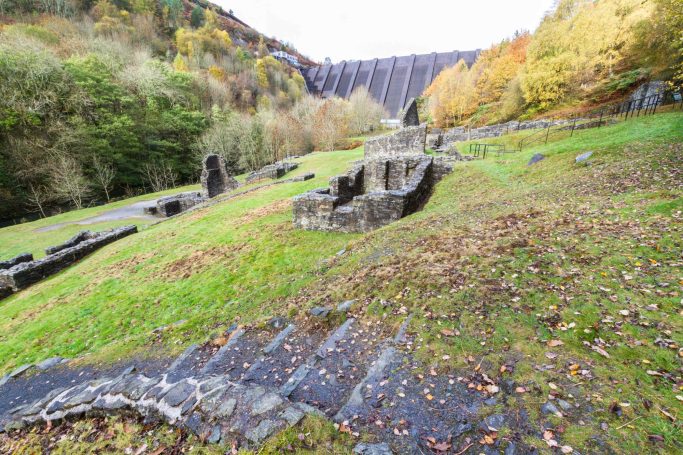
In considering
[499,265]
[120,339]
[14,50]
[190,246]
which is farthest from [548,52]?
[14,50]

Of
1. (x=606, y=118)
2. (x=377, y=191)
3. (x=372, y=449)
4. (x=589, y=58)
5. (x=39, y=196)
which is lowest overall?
(x=39, y=196)

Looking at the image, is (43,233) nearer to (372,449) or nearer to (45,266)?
(45,266)

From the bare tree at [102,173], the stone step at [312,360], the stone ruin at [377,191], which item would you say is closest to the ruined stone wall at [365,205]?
the stone ruin at [377,191]

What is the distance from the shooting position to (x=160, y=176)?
3900 centimetres

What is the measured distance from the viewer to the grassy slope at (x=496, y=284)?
3.19 meters

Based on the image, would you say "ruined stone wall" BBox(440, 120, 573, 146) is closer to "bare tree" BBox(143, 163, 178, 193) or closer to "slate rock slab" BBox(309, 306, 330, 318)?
"slate rock slab" BBox(309, 306, 330, 318)

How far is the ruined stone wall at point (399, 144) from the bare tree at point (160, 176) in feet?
109

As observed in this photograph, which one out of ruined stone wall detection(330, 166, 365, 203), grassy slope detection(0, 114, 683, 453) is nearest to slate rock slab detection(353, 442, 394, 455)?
grassy slope detection(0, 114, 683, 453)

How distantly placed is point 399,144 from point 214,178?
62.0ft

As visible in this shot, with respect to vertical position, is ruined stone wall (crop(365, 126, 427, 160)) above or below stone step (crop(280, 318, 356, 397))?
above

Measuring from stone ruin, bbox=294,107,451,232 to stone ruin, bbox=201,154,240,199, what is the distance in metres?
16.6

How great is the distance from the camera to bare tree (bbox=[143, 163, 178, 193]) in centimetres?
3791

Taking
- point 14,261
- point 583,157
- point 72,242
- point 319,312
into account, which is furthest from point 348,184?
point 14,261

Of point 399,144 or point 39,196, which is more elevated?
point 399,144
